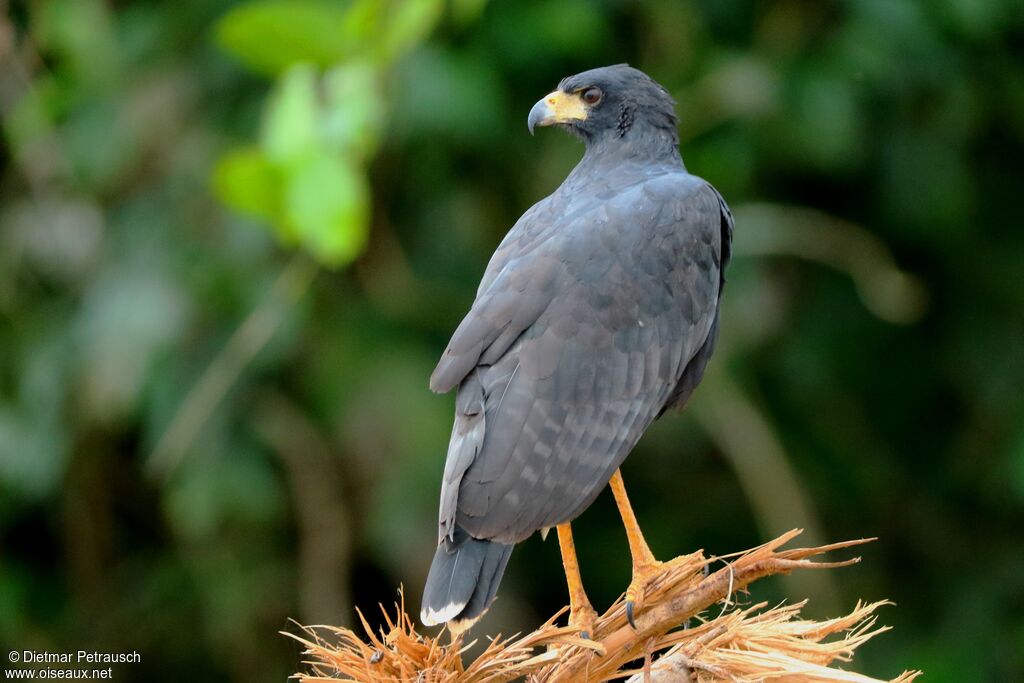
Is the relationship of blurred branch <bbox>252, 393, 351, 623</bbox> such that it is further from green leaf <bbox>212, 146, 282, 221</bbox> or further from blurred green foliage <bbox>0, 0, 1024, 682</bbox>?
green leaf <bbox>212, 146, 282, 221</bbox>

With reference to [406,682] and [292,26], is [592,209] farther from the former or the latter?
[406,682]

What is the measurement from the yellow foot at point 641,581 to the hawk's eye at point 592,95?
1.28 metres

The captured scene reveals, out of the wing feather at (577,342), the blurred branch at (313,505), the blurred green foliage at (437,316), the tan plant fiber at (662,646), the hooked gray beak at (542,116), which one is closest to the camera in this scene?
the tan plant fiber at (662,646)

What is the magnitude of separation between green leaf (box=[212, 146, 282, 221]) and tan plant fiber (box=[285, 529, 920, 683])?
0.96 meters

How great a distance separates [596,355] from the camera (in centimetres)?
305

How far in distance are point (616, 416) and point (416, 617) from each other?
9.77ft

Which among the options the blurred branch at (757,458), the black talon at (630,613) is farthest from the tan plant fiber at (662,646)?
the blurred branch at (757,458)

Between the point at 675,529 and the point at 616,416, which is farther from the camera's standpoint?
the point at 675,529

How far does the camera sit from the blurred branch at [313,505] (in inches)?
217

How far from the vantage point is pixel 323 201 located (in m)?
2.88

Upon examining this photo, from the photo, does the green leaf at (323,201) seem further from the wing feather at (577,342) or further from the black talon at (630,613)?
the black talon at (630,613)

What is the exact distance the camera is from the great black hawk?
2.71 m

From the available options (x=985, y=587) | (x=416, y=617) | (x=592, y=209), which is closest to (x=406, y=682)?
(x=592, y=209)

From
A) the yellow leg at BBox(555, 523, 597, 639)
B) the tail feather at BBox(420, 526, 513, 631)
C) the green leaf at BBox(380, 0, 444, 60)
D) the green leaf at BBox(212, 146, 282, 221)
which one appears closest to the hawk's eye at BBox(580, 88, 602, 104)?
the green leaf at BBox(380, 0, 444, 60)
